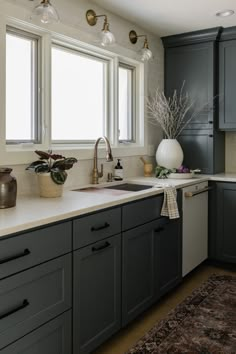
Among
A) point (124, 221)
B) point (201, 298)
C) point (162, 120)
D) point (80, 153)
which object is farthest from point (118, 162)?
point (201, 298)

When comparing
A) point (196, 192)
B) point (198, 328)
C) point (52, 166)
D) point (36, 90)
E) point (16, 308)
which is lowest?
point (198, 328)

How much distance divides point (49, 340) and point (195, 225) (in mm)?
1951

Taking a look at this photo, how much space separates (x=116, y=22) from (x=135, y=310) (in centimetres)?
234

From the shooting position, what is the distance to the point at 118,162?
3350 millimetres

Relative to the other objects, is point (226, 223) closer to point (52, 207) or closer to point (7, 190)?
point (52, 207)

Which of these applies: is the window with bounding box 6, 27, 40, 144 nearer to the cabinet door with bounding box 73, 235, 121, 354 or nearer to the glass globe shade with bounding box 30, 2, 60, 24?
the glass globe shade with bounding box 30, 2, 60, 24

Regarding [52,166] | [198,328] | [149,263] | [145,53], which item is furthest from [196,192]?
[52,166]

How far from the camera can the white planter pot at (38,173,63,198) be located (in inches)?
93.2

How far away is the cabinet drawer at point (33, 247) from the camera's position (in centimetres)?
155

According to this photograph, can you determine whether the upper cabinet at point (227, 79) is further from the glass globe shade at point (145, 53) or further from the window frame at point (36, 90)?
the window frame at point (36, 90)

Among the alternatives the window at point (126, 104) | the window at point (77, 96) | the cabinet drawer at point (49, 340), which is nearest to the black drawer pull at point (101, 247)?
the cabinet drawer at point (49, 340)

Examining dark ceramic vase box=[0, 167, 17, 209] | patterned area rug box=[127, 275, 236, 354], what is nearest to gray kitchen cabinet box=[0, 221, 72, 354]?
dark ceramic vase box=[0, 167, 17, 209]

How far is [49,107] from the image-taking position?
8.86 feet

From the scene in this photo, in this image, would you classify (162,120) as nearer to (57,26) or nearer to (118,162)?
(118,162)
